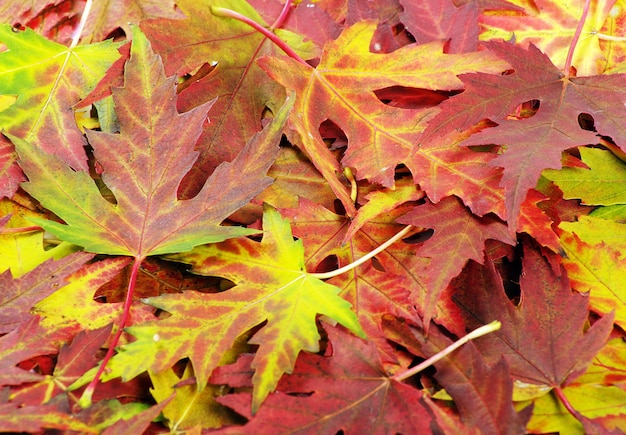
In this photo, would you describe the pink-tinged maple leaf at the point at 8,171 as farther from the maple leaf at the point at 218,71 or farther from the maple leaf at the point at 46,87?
the maple leaf at the point at 218,71

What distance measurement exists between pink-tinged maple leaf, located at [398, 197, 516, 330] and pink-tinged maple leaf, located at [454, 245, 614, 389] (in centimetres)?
3

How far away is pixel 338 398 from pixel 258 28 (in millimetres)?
477

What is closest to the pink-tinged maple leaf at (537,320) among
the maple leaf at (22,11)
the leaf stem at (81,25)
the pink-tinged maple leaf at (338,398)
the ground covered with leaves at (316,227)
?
the ground covered with leaves at (316,227)

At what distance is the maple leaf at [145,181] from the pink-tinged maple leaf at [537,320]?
0.27m

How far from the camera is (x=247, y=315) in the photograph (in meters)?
0.62

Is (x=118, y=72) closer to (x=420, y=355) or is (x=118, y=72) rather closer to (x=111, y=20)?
(x=111, y=20)

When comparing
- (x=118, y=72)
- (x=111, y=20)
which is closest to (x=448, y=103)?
(x=118, y=72)

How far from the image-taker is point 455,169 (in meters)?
0.69

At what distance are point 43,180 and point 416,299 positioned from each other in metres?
0.44

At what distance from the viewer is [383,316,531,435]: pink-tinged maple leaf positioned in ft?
1.76

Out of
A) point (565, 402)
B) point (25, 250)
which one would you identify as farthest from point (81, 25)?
point (565, 402)

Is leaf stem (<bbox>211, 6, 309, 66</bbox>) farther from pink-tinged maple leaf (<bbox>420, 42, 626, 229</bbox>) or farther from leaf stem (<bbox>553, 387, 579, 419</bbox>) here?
leaf stem (<bbox>553, 387, 579, 419</bbox>)

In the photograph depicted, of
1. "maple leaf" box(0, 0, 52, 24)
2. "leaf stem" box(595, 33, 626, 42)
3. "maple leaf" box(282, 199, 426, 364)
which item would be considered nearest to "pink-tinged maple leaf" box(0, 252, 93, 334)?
"maple leaf" box(282, 199, 426, 364)

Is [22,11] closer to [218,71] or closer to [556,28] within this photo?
[218,71]
